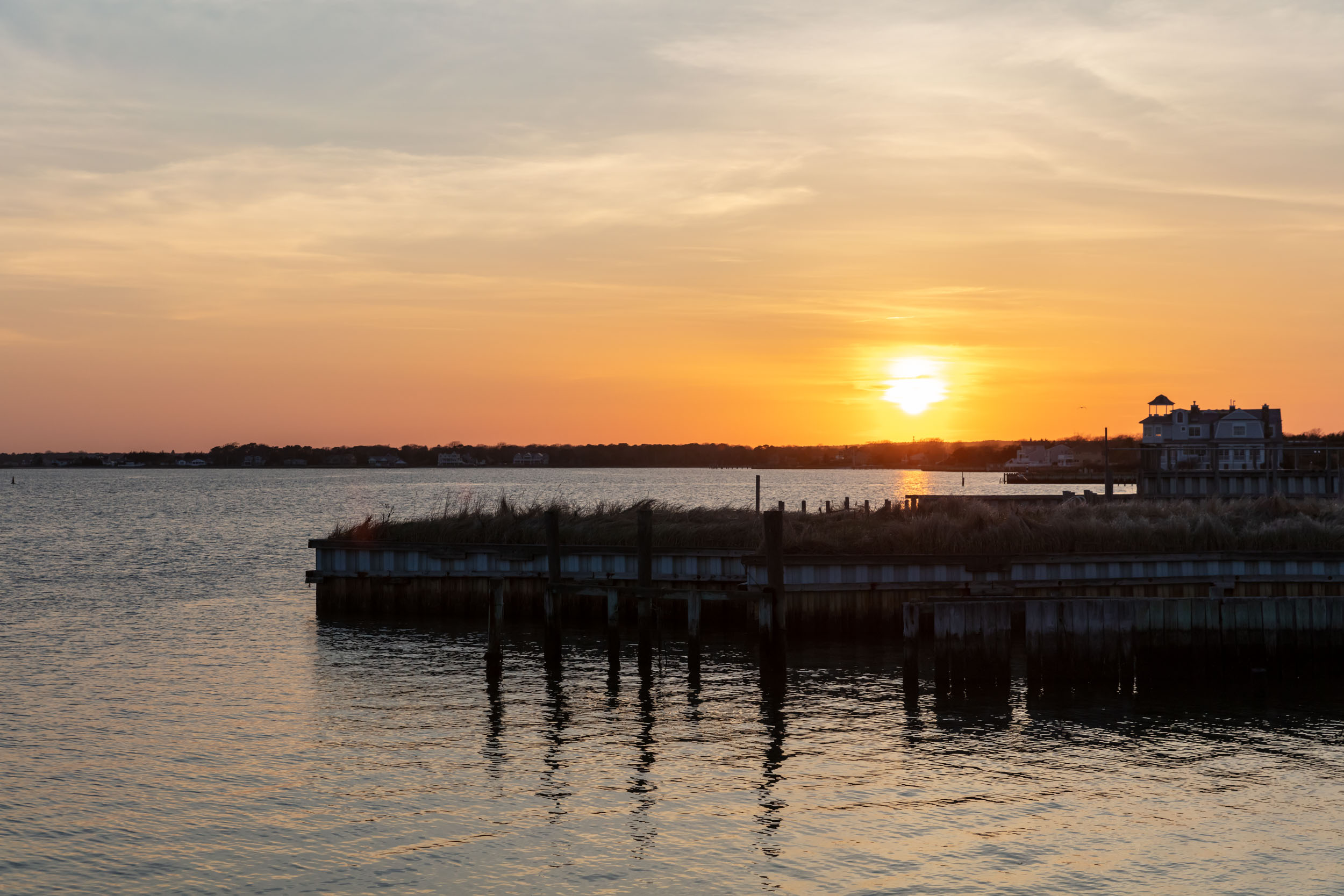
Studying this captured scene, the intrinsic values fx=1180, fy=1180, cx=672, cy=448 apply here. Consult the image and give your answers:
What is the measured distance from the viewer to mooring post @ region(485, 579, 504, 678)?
94.7 ft

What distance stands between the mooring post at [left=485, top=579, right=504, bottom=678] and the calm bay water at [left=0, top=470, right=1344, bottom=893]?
1.55 feet

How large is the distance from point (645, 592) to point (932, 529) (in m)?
11.7

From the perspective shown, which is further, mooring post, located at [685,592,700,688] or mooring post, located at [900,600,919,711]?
mooring post, located at [685,592,700,688]

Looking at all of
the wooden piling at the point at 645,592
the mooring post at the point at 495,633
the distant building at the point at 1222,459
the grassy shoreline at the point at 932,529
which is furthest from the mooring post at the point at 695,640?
the distant building at the point at 1222,459

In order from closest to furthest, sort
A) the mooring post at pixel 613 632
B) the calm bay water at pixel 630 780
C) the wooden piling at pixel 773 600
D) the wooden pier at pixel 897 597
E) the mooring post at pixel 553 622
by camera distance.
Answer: the calm bay water at pixel 630 780, the wooden pier at pixel 897 597, the wooden piling at pixel 773 600, the mooring post at pixel 613 632, the mooring post at pixel 553 622

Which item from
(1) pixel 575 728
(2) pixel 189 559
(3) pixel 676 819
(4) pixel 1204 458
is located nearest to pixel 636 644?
(1) pixel 575 728

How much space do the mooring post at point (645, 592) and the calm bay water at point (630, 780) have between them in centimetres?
70

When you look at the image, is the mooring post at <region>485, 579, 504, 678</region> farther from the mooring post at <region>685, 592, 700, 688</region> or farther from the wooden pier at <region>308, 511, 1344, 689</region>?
the mooring post at <region>685, 592, 700, 688</region>

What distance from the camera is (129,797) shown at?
19.1 m

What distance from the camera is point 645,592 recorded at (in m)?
29.9

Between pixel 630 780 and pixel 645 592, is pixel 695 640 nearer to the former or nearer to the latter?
pixel 645 592

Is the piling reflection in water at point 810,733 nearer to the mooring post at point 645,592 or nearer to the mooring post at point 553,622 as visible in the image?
the mooring post at point 645,592

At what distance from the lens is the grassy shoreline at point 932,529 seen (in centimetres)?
3719

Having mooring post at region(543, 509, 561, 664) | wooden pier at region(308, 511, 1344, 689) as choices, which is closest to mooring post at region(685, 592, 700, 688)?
wooden pier at region(308, 511, 1344, 689)
